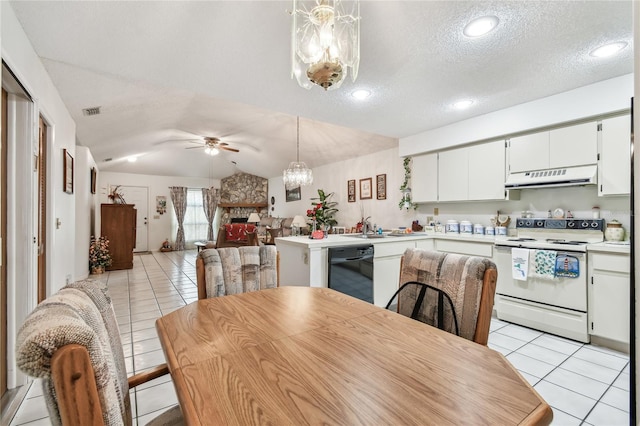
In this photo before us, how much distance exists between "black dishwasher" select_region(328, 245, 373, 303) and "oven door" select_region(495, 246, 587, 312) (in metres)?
1.43

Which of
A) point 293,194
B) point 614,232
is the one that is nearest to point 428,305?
point 614,232

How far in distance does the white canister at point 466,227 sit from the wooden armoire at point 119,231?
6260 millimetres

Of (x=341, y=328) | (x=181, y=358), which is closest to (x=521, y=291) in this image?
(x=341, y=328)

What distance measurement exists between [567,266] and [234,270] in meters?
2.92

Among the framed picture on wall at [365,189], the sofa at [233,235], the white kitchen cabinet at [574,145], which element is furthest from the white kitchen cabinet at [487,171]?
the sofa at [233,235]

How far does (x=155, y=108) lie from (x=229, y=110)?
1149 mm

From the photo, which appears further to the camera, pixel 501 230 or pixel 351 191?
pixel 351 191

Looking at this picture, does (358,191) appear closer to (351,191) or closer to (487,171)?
(351,191)

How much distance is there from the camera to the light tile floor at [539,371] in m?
1.72

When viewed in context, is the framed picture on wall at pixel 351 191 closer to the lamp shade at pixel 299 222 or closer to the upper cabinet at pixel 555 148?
the lamp shade at pixel 299 222

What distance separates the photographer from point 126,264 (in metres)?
6.04

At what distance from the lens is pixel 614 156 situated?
257 cm

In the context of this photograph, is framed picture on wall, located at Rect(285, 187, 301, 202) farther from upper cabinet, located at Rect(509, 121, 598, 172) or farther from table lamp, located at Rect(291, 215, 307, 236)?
upper cabinet, located at Rect(509, 121, 598, 172)

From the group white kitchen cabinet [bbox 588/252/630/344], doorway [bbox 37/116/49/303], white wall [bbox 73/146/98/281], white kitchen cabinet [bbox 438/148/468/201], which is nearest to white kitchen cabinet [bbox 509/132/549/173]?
white kitchen cabinet [bbox 438/148/468/201]
